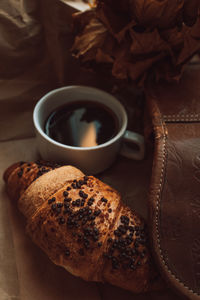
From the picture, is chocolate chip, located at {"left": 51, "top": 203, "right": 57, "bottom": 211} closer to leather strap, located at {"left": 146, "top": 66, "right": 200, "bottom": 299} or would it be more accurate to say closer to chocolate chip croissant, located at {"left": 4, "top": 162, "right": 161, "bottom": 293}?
chocolate chip croissant, located at {"left": 4, "top": 162, "right": 161, "bottom": 293}

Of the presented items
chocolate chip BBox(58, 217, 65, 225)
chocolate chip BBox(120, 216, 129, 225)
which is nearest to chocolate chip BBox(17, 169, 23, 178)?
chocolate chip BBox(58, 217, 65, 225)

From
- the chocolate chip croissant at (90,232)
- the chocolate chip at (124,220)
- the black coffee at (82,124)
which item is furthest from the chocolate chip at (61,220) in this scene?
the black coffee at (82,124)

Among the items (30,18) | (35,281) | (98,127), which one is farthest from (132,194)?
(30,18)

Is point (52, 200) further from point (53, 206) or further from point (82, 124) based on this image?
point (82, 124)

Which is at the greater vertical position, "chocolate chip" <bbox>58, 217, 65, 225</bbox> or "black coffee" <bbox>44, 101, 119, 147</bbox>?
"black coffee" <bbox>44, 101, 119, 147</bbox>

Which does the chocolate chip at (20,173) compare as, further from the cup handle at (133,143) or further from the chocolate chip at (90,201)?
the cup handle at (133,143)
